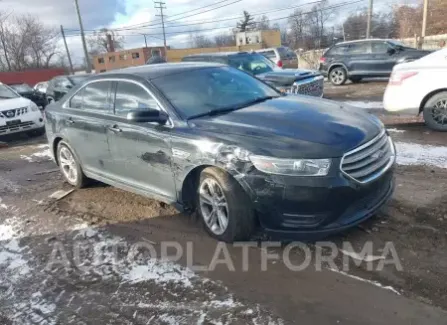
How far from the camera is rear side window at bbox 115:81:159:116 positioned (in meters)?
4.27

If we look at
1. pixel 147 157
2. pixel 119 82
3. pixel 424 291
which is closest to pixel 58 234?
pixel 147 157

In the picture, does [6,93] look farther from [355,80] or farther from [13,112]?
[355,80]

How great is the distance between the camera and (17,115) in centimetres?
1035

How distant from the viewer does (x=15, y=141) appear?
10812 millimetres

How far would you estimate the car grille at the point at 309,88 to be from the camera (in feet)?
29.3

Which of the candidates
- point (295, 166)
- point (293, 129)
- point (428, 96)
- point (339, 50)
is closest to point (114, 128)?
point (293, 129)

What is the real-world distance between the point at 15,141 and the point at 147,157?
8.16 m

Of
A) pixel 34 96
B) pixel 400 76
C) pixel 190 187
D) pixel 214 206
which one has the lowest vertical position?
pixel 34 96

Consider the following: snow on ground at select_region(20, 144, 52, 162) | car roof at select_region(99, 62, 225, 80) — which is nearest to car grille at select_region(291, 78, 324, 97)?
car roof at select_region(99, 62, 225, 80)

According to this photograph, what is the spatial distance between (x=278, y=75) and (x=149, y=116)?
604 cm

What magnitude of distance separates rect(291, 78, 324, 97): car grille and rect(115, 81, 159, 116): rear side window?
509cm

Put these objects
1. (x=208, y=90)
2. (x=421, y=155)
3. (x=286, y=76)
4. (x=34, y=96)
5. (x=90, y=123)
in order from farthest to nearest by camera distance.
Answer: (x=34, y=96) < (x=286, y=76) < (x=421, y=155) < (x=90, y=123) < (x=208, y=90)

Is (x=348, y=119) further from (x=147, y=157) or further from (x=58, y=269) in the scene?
(x=58, y=269)

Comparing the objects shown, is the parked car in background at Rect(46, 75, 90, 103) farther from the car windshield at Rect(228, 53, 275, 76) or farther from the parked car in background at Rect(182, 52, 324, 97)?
the car windshield at Rect(228, 53, 275, 76)
